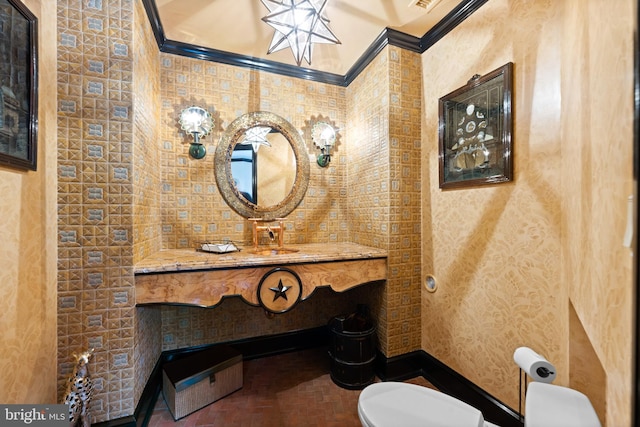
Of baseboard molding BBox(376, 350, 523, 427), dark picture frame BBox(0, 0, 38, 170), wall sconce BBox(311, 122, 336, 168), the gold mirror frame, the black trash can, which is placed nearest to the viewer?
dark picture frame BBox(0, 0, 38, 170)

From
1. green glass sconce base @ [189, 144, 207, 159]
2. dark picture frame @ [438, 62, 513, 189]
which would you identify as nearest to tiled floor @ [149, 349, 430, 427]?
dark picture frame @ [438, 62, 513, 189]

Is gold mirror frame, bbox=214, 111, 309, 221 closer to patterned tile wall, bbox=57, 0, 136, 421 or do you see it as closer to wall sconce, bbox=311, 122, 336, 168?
wall sconce, bbox=311, 122, 336, 168

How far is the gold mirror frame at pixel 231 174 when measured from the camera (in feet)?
7.32

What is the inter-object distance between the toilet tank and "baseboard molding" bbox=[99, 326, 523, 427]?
1.97ft

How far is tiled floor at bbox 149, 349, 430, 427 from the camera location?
1.59 meters

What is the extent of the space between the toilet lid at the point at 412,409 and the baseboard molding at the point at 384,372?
0.55 metres

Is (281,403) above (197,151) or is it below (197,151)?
below

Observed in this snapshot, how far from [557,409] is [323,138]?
7.53 ft

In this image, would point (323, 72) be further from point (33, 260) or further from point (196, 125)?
point (33, 260)

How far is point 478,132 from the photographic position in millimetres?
1578

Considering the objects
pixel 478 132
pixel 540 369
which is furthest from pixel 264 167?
pixel 540 369

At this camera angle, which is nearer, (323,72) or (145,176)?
(145,176)

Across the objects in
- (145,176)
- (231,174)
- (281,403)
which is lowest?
(281,403)

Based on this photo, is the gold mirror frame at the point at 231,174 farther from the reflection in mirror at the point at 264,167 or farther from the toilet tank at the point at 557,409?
the toilet tank at the point at 557,409
